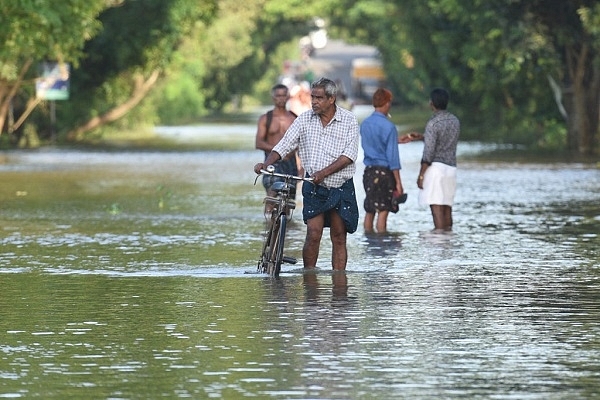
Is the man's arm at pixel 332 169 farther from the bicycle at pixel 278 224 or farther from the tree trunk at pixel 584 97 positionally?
the tree trunk at pixel 584 97

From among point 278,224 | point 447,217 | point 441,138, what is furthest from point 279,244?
point 447,217

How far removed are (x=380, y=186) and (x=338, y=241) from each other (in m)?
4.84

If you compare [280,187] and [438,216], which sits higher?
[280,187]

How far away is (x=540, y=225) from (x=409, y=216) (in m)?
2.20

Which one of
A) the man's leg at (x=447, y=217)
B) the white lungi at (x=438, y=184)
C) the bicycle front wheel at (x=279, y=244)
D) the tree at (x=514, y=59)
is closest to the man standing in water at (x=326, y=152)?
the bicycle front wheel at (x=279, y=244)

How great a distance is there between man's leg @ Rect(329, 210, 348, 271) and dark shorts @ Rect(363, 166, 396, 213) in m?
4.46

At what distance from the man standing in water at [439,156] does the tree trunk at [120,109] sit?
32.3 meters

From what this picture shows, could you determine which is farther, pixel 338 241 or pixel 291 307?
pixel 338 241

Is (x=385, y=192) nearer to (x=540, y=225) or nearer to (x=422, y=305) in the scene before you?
(x=540, y=225)

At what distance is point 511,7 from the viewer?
128 feet

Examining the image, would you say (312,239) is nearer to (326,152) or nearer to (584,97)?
(326,152)

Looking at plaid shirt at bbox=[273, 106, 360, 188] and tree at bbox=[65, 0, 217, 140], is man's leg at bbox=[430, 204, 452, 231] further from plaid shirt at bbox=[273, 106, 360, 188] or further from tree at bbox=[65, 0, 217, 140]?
tree at bbox=[65, 0, 217, 140]

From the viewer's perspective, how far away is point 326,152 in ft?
47.0

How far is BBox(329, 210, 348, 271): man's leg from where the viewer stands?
48.0ft
